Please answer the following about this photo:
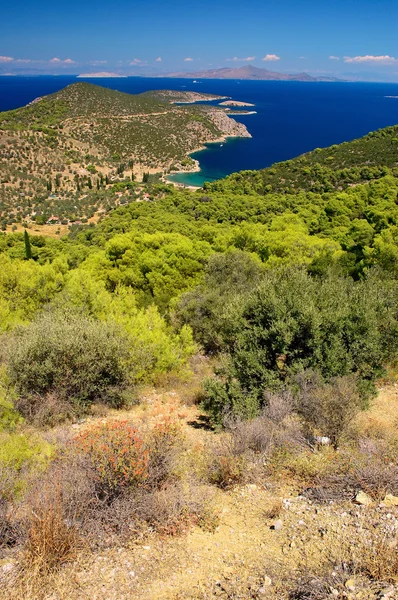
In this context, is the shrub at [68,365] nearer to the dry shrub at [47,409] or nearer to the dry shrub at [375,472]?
the dry shrub at [47,409]

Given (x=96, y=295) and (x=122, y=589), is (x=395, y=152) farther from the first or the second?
(x=122, y=589)

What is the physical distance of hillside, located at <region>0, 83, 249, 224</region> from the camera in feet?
236

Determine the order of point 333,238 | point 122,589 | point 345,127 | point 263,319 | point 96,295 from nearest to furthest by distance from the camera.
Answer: point 122,589, point 263,319, point 96,295, point 333,238, point 345,127

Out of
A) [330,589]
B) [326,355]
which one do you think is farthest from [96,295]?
[330,589]

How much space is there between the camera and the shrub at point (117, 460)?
5688mm

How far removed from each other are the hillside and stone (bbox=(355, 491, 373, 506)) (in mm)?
61525

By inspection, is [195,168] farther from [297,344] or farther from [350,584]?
[350,584]

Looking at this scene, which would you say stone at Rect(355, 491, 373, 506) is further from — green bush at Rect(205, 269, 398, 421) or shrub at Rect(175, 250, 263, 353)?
shrub at Rect(175, 250, 263, 353)

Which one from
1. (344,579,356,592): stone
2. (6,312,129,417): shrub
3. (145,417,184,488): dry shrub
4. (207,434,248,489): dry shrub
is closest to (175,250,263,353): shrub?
(6,312,129,417): shrub

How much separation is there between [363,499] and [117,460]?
3512mm

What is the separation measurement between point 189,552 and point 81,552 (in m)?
1.33

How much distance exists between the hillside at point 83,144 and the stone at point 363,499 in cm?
6153

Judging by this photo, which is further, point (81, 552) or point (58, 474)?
point (58, 474)

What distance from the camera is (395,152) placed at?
5241 centimetres
